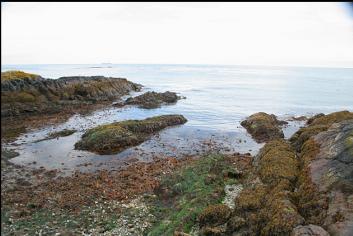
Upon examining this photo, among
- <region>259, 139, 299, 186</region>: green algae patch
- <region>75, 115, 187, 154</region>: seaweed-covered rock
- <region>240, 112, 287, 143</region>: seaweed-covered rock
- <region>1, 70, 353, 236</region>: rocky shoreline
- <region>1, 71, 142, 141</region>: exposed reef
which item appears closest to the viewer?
<region>1, 70, 353, 236</region>: rocky shoreline

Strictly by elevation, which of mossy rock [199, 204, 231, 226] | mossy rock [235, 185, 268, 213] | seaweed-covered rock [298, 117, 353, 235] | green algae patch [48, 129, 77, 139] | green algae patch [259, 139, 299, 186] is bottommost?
green algae patch [48, 129, 77, 139]

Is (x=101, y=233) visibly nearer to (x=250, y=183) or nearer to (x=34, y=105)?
(x=250, y=183)

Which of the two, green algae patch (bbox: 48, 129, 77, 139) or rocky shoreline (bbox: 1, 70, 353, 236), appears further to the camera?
green algae patch (bbox: 48, 129, 77, 139)

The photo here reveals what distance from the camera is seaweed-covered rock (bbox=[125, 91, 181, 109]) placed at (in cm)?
5878

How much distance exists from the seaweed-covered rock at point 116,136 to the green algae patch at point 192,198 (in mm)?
9600

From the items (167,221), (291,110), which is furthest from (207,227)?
(291,110)

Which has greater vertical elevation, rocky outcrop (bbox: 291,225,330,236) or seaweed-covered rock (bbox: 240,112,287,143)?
rocky outcrop (bbox: 291,225,330,236)

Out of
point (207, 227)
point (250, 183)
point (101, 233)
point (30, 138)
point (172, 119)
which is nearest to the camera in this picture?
point (207, 227)

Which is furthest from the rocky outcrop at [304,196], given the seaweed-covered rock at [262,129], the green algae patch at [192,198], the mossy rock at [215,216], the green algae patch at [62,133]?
the green algae patch at [62,133]

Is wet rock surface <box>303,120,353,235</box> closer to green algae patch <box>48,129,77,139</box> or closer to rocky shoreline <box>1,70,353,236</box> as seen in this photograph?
rocky shoreline <box>1,70,353,236</box>

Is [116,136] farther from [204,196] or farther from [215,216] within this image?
[215,216]

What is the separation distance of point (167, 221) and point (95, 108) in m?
39.9

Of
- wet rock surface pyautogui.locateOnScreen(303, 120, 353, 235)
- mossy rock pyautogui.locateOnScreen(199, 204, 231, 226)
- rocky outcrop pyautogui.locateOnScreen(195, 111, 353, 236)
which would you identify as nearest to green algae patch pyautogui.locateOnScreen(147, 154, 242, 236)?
mossy rock pyautogui.locateOnScreen(199, 204, 231, 226)

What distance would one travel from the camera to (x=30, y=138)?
32.2m
